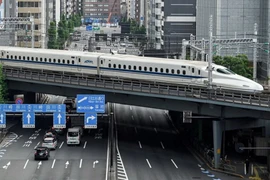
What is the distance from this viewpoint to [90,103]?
202ft

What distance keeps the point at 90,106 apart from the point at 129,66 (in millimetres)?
10477

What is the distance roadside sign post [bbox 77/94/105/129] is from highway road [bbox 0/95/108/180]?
3402 mm

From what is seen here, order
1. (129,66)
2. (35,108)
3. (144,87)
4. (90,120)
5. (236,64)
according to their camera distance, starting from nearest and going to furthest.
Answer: (90,120), (35,108), (144,87), (129,66), (236,64)

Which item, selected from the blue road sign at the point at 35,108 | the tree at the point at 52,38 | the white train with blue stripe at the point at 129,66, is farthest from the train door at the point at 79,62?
Answer: the tree at the point at 52,38

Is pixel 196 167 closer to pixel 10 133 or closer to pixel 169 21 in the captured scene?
pixel 10 133

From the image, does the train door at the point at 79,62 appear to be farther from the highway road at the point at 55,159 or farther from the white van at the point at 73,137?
the white van at the point at 73,137

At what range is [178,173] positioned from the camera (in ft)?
192

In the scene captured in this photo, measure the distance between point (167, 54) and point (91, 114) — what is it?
6713 cm

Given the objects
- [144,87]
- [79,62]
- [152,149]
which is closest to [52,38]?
[79,62]

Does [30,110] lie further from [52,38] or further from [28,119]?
[52,38]

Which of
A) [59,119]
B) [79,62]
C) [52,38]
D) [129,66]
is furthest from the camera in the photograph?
[52,38]

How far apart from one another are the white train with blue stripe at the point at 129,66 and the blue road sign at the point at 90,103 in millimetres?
8646

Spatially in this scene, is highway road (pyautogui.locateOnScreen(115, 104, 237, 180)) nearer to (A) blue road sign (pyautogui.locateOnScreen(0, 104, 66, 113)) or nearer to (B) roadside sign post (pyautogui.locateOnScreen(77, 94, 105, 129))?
(B) roadside sign post (pyautogui.locateOnScreen(77, 94, 105, 129))

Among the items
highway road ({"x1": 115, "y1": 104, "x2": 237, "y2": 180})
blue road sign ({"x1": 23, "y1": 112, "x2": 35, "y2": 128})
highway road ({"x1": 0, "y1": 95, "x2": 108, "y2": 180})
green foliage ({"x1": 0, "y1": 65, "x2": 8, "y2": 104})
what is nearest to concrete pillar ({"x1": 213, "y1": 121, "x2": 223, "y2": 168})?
highway road ({"x1": 115, "y1": 104, "x2": 237, "y2": 180})
